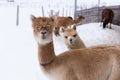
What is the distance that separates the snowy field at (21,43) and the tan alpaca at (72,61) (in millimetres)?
817

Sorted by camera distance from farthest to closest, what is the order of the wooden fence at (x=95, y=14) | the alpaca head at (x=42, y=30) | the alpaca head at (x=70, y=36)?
the wooden fence at (x=95, y=14), the alpaca head at (x=70, y=36), the alpaca head at (x=42, y=30)

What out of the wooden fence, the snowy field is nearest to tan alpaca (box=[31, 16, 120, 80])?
the snowy field

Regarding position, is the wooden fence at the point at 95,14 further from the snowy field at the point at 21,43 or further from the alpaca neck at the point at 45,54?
the alpaca neck at the point at 45,54

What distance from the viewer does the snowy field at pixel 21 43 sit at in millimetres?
2861

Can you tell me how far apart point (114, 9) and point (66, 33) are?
2510 mm

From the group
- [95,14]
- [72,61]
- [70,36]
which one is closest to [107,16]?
[95,14]

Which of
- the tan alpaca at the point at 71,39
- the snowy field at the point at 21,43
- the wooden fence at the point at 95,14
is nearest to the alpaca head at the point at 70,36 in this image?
the tan alpaca at the point at 71,39

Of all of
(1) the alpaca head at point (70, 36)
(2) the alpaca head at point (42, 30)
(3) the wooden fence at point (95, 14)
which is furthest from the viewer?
(3) the wooden fence at point (95, 14)

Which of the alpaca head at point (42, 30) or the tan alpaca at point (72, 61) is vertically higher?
the alpaca head at point (42, 30)

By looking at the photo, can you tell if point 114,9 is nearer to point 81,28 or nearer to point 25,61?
point 81,28

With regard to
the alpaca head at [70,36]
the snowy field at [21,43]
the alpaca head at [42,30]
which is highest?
the alpaca head at [42,30]

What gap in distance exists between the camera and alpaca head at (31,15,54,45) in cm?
153

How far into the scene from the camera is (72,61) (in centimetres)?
161

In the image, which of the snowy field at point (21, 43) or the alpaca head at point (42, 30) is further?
the snowy field at point (21, 43)
